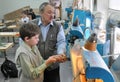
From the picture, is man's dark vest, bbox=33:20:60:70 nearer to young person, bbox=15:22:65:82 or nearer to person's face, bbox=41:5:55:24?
person's face, bbox=41:5:55:24

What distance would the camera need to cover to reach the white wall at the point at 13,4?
999 centimetres

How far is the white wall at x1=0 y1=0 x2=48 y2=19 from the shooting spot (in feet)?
32.8

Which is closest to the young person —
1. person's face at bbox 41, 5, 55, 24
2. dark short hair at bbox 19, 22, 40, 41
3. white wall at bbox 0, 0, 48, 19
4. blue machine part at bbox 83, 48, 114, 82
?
dark short hair at bbox 19, 22, 40, 41

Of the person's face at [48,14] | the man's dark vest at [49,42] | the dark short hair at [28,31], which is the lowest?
the man's dark vest at [49,42]

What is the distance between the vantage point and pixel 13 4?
10023mm

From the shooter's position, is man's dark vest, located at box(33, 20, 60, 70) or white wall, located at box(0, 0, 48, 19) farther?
white wall, located at box(0, 0, 48, 19)

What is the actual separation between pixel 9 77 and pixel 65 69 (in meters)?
1.29

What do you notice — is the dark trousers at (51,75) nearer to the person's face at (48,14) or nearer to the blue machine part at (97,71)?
the person's face at (48,14)

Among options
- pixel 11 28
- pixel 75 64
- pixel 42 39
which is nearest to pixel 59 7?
pixel 11 28

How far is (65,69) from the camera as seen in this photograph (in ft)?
16.8

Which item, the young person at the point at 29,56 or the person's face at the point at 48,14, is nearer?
the young person at the point at 29,56

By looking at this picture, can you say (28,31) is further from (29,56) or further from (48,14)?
(48,14)

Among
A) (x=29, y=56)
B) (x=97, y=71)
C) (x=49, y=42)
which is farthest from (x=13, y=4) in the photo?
(x=97, y=71)

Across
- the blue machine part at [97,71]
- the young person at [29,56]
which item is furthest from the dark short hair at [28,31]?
the blue machine part at [97,71]
